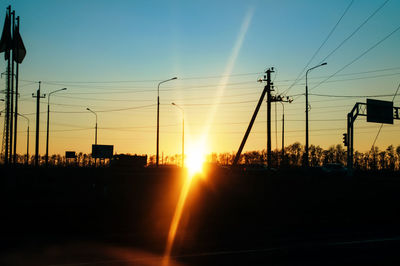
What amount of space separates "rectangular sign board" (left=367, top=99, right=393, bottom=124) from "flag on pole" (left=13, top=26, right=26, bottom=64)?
38769 millimetres

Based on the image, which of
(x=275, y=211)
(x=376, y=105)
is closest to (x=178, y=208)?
(x=275, y=211)

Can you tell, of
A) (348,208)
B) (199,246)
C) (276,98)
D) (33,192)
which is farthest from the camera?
(276,98)

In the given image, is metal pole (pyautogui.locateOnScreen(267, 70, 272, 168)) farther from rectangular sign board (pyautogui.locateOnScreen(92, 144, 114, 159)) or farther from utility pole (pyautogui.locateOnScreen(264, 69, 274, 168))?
rectangular sign board (pyautogui.locateOnScreen(92, 144, 114, 159))

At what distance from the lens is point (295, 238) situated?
1366cm

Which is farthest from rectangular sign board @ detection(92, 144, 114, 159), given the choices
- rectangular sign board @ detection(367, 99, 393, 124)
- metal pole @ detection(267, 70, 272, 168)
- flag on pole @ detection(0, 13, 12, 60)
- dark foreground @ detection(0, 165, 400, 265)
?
flag on pole @ detection(0, 13, 12, 60)

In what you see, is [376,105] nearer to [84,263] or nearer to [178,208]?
[178,208]

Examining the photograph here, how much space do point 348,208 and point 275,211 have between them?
18.8ft

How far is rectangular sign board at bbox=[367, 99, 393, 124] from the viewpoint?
48250 millimetres

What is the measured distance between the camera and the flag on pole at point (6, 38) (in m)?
28.2

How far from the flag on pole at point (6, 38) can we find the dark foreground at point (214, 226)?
30.9ft

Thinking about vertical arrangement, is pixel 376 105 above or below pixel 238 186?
above

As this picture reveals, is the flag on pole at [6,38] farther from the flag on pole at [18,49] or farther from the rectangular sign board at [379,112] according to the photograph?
the rectangular sign board at [379,112]

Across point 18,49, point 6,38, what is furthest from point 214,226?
point 6,38

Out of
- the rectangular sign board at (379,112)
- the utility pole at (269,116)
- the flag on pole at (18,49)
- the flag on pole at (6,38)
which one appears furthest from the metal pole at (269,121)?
the flag on pole at (6,38)
